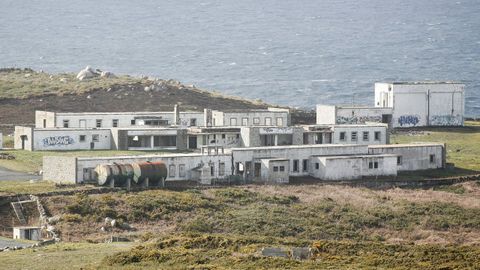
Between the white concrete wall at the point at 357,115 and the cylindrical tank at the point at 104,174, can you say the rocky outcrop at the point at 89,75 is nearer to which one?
the white concrete wall at the point at 357,115

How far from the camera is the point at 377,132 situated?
111m

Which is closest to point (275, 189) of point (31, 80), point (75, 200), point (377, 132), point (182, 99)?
point (75, 200)

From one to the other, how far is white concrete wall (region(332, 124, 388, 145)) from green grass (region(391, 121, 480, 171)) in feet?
17.0

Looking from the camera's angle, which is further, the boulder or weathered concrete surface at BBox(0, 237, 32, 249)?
the boulder

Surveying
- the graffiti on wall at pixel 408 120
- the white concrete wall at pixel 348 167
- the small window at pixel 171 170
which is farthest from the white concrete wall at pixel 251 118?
the small window at pixel 171 170

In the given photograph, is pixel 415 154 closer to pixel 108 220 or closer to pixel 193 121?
pixel 193 121

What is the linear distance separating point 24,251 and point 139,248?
5152 millimetres

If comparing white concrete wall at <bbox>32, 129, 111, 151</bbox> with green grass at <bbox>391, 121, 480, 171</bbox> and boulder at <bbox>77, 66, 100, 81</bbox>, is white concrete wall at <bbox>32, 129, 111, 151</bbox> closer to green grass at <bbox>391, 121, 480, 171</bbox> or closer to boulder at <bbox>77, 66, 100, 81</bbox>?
green grass at <bbox>391, 121, 480, 171</bbox>

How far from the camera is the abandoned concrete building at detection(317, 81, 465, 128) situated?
127000 mm

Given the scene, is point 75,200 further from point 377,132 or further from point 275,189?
point 377,132

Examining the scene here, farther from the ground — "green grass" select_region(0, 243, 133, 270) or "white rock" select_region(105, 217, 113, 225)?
"white rock" select_region(105, 217, 113, 225)

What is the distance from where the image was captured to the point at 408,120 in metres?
128

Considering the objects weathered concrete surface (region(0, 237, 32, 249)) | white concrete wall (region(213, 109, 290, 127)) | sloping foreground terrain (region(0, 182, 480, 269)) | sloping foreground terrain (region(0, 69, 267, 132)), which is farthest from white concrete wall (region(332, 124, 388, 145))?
weathered concrete surface (region(0, 237, 32, 249))

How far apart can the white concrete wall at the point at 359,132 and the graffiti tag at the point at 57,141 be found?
19.5m
